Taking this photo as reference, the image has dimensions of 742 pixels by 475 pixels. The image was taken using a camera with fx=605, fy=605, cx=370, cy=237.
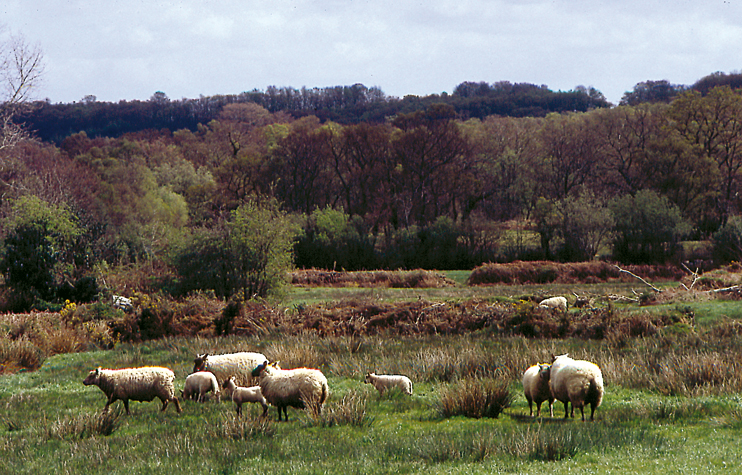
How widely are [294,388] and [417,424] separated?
232cm

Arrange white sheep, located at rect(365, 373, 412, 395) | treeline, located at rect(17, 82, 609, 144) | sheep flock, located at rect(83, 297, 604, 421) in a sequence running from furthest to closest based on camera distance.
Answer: treeline, located at rect(17, 82, 609, 144)
white sheep, located at rect(365, 373, 412, 395)
sheep flock, located at rect(83, 297, 604, 421)

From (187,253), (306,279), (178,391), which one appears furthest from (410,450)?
(306,279)

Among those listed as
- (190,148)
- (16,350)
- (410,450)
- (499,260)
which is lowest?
(499,260)

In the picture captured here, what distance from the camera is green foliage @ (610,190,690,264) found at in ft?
188

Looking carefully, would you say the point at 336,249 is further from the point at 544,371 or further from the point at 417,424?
the point at 544,371

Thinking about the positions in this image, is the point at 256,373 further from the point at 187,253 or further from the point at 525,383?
the point at 187,253

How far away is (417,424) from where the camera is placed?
10969 millimetres

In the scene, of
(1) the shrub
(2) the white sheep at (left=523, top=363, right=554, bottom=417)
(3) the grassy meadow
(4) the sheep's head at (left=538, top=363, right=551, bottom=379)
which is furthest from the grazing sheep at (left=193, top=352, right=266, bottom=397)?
(4) the sheep's head at (left=538, top=363, right=551, bottom=379)

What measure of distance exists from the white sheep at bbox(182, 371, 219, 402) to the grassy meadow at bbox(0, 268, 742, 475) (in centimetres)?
32

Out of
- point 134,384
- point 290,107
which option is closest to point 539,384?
point 134,384

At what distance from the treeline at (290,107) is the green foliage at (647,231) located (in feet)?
288

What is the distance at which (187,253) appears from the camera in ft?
106

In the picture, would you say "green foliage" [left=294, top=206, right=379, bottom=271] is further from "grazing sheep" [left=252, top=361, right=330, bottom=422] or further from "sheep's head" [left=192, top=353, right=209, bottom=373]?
"grazing sheep" [left=252, top=361, right=330, bottom=422]

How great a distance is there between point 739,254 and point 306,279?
122ft
